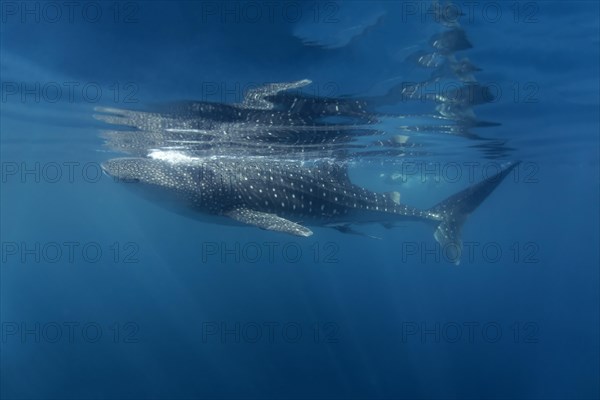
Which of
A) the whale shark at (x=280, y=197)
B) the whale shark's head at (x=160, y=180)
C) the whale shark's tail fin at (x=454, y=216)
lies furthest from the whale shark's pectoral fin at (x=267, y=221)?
the whale shark's tail fin at (x=454, y=216)

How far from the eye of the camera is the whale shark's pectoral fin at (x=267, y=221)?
31.0 feet

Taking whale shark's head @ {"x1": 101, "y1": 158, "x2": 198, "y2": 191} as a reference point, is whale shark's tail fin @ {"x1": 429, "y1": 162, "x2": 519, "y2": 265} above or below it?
below

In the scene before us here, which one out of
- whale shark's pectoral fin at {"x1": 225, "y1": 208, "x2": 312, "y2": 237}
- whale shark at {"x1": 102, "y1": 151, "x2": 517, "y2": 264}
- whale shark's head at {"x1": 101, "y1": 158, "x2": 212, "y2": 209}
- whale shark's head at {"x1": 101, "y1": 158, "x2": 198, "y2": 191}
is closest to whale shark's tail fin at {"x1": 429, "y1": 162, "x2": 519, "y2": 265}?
whale shark at {"x1": 102, "y1": 151, "x2": 517, "y2": 264}

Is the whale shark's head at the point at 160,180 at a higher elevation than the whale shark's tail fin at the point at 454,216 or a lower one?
higher

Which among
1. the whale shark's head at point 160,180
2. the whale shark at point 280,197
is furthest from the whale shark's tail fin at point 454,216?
the whale shark's head at point 160,180

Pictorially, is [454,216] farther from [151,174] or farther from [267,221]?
[151,174]

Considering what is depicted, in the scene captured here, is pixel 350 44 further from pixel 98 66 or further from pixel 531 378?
pixel 531 378

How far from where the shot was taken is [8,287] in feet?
117

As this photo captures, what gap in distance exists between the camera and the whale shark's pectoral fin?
372 inches

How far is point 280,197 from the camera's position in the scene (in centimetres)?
1170

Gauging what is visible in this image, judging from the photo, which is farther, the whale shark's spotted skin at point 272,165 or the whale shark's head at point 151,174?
the whale shark's spotted skin at point 272,165

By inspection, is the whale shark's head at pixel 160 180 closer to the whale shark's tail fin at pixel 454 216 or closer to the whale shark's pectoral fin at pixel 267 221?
the whale shark's pectoral fin at pixel 267 221

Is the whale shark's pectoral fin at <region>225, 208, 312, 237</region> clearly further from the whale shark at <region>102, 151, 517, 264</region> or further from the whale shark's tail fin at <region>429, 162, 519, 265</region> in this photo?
the whale shark's tail fin at <region>429, 162, 519, 265</region>

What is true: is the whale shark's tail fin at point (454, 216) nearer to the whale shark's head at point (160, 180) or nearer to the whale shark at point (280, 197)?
the whale shark at point (280, 197)
